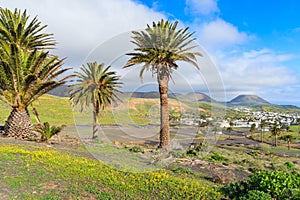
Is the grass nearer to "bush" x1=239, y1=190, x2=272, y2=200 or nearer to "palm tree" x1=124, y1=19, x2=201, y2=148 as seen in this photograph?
"bush" x1=239, y1=190, x2=272, y2=200

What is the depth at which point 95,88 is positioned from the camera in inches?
1097

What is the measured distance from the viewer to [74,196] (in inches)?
289

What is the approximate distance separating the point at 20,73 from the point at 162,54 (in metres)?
11.0

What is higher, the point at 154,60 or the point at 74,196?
the point at 154,60

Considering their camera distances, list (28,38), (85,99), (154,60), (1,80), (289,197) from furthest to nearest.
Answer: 1. (85,99)
2. (154,60)
3. (28,38)
4. (1,80)
5. (289,197)

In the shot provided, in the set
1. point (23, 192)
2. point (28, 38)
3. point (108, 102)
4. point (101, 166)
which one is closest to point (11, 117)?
point (28, 38)

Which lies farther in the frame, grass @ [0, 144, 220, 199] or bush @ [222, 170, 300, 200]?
grass @ [0, 144, 220, 199]

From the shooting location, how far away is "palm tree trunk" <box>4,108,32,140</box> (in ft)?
54.5

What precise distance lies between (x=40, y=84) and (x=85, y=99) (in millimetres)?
10697

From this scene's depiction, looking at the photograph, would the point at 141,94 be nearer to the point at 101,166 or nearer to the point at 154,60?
the point at 154,60

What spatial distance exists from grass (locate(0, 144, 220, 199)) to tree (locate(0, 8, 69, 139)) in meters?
7.04

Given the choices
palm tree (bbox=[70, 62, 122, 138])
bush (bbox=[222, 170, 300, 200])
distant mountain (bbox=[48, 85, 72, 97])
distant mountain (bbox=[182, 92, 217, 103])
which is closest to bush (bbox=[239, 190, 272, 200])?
bush (bbox=[222, 170, 300, 200])

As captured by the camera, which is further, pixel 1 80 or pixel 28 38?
pixel 28 38

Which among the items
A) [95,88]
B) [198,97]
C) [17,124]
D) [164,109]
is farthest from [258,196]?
[95,88]
